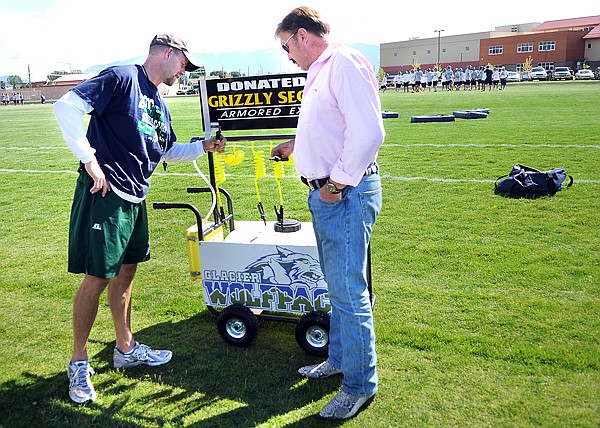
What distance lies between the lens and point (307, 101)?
106 inches

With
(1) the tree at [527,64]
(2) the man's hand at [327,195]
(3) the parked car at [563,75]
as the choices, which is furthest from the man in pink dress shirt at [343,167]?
(1) the tree at [527,64]

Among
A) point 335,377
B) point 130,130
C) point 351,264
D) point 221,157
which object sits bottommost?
point 335,377

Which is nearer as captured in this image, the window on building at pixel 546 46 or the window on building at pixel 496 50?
the window on building at pixel 546 46

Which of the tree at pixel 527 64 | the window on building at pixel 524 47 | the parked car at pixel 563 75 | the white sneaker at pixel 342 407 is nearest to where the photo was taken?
the white sneaker at pixel 342 407

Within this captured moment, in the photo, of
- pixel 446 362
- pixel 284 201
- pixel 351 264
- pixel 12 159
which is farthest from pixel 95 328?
pixel 12 159

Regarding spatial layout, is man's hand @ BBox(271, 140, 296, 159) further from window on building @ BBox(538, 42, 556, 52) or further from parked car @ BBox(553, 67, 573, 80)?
window on building @ BBox(538, 42, 556, 52)

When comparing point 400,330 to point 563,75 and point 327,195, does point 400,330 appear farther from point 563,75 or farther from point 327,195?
point 563,75

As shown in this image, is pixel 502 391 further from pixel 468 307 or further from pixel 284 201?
pixel 284 201

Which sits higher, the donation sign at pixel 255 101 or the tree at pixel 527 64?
the tree at pixel 527 64

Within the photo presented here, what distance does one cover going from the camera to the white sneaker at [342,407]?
2871 millimetres

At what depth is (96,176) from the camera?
291 cm

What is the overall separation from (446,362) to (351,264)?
3.83ft

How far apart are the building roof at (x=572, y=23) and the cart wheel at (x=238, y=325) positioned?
107 m

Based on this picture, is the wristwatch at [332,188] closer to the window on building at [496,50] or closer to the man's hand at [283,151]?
the man's hand at [283,151]
